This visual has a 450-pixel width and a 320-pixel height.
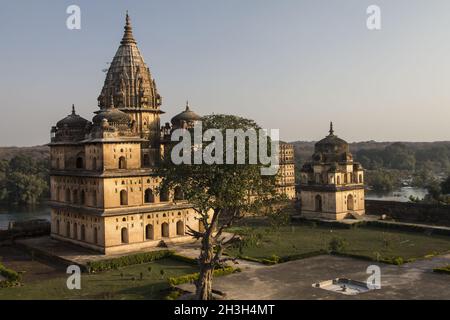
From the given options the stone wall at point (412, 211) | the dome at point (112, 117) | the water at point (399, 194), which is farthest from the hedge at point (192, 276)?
the water at point (399, 194)

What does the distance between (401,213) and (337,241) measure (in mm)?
16449

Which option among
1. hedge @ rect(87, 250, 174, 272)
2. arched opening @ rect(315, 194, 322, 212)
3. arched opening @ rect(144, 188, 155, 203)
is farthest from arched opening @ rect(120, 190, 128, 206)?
arched opening @ rect(315, 194, 322, 212)

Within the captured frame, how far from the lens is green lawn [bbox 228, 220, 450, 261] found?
33438mm

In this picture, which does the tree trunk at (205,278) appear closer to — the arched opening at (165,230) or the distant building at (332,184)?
the arched opening at (165,230)

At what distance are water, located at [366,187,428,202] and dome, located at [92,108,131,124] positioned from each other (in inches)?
2164

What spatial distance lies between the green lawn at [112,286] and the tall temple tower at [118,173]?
14.9 ft

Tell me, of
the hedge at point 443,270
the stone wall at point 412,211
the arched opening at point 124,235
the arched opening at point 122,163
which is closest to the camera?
the hedge at point 443,270

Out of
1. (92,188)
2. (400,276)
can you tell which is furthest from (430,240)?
(92,188)

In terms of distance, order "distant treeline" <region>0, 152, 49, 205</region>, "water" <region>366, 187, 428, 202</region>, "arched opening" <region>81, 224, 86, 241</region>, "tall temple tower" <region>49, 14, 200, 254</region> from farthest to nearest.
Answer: "water" <region>366, 187, 428, 202</region>
"distant treeline" <region>0, 152, 49, 205</region>
"arched opening" <region>81, 224, 86, 241</region>
"tall temple tower" <region>49, 14, 200, 254</region>

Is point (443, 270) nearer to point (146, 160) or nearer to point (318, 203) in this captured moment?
point (318, 203)

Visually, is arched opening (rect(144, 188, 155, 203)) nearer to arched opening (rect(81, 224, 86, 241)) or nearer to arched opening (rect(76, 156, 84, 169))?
arched opening (rect(81, 224, 86, 241))

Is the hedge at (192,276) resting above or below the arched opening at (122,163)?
below

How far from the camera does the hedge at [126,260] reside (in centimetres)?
3008
